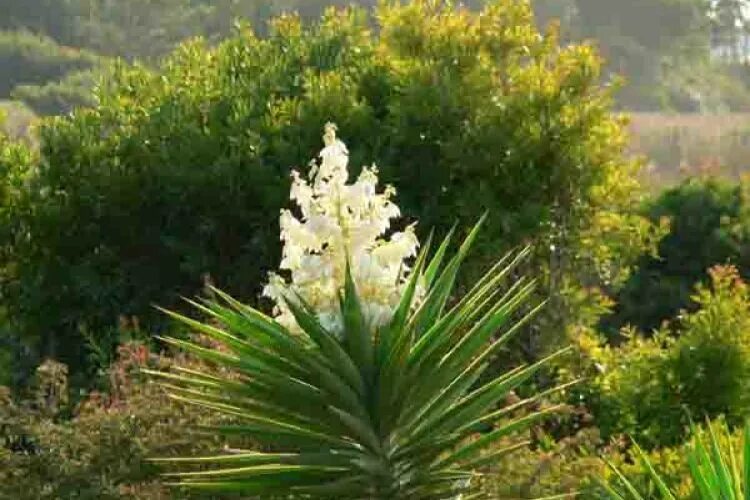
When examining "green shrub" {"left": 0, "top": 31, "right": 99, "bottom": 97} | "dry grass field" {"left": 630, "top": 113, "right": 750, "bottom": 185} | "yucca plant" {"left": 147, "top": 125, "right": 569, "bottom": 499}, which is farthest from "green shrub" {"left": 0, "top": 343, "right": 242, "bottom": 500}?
"green shrub" {"left": 0, "top": 31, "right": 99, "bottom": 97}

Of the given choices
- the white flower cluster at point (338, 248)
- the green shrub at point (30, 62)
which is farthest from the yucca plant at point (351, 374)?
the green shrub at point (30, 62)

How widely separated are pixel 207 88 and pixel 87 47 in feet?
142

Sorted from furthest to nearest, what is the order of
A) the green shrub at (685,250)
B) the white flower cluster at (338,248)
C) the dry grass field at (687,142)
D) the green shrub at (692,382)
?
1. the dry grass field at (687,142)
2. the green shrub at (685,250)
3. the green shrub at (692,382)
4. the white flower cluster at (338,248)

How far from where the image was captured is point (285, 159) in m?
10.3

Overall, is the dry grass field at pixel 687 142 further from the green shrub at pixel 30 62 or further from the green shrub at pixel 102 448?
the green shrub at pixel 102 448

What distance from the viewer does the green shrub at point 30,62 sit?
47375 millimetres

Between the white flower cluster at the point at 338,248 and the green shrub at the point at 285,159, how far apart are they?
198 inches

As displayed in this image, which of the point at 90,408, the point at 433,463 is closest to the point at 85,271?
the point at 90,408

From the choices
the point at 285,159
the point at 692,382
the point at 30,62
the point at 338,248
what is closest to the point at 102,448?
the point at 338,248

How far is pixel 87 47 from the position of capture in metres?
53.2

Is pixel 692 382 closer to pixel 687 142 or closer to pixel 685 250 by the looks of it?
pixel 685 250

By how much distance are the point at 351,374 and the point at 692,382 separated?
187 inches

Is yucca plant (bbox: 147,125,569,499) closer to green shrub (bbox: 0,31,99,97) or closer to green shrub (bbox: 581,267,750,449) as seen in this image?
green shrub (bbox: 581,267,750,449)

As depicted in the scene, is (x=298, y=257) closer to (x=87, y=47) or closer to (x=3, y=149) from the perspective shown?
(x=3, y=149)
